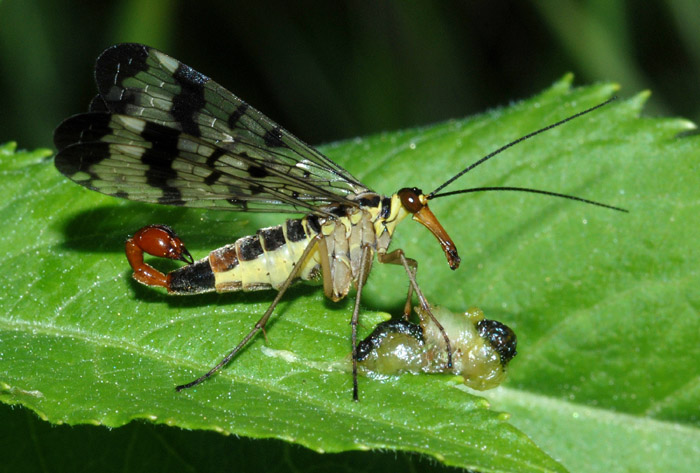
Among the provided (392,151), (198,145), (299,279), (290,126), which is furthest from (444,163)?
(290,126)

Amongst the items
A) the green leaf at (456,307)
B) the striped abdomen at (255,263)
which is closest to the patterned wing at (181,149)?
the striped abdomen at (255,263)

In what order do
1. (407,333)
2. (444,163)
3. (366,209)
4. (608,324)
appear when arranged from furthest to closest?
(444,163)
(608,324)
(366,209)
(407,333)

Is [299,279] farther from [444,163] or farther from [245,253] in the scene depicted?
[444,163]

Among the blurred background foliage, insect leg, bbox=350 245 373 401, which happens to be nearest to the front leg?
insect leg, bbox=350 245 373 401

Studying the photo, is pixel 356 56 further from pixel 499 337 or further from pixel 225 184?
pixel 499 337

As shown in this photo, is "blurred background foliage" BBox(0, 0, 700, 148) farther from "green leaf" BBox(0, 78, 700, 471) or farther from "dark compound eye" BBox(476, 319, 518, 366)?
"dark compound eye" BBox(476, 319, 518, 366)

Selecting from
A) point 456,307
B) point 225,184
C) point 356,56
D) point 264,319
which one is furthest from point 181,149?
point 356,56

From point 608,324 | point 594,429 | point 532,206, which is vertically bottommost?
point 594,429

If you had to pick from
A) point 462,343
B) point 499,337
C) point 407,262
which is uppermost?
point 407,262
